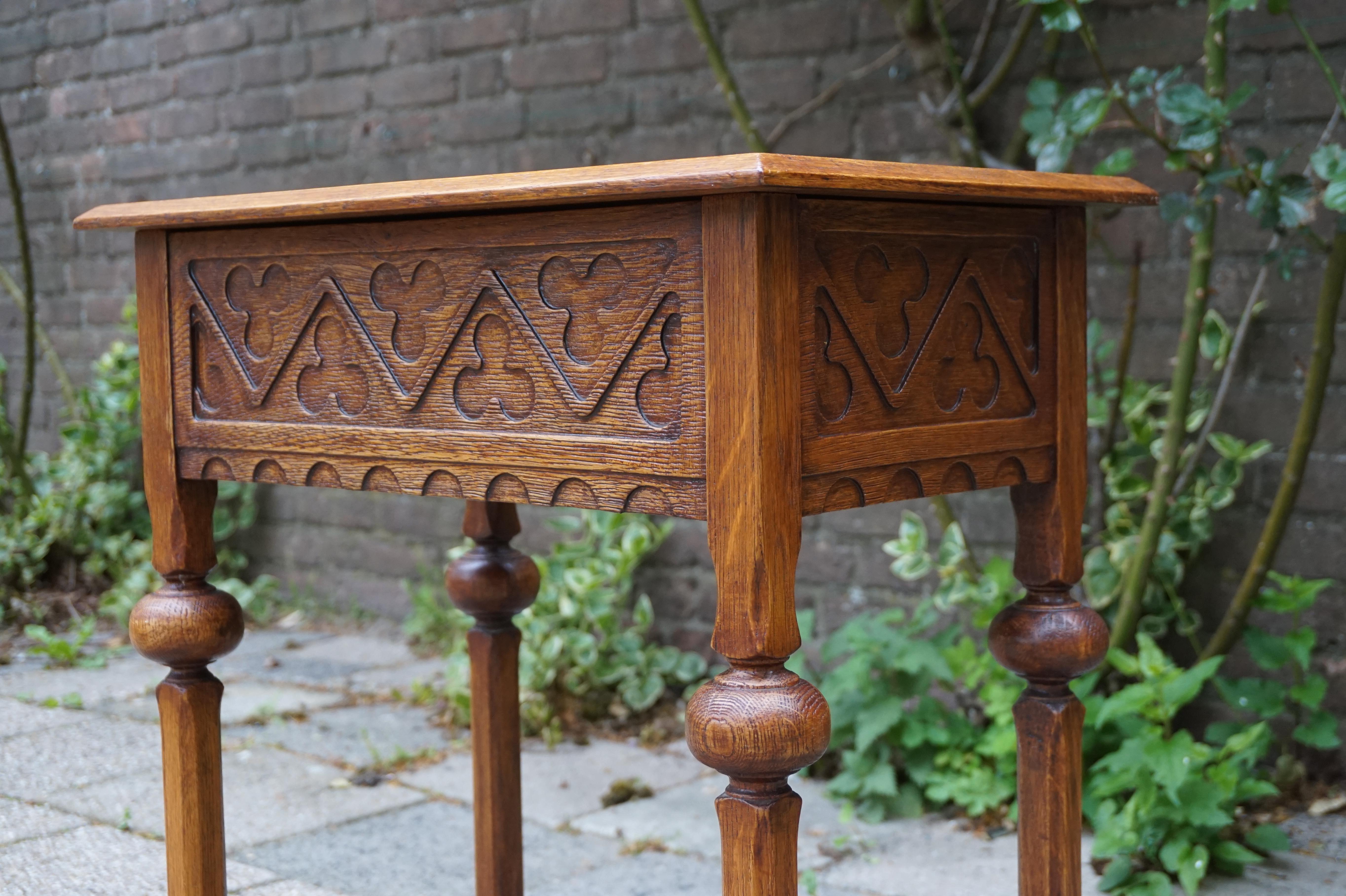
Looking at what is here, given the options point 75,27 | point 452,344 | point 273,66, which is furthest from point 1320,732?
point 75,27

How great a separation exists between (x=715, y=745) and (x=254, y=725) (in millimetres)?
2033

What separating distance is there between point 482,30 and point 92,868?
2190mm

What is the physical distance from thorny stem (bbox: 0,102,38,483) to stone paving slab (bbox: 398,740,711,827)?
2080mm

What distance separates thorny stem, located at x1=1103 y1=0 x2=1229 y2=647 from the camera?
204cm

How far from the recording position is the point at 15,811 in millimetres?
2330

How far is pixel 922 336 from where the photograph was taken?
51.4 inches

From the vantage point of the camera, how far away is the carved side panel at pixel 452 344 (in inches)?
46.4

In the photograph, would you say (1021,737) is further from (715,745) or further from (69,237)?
(69,237)

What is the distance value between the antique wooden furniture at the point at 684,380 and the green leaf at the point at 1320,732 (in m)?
0.79

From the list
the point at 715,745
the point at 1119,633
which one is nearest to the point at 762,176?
the point at 715,745

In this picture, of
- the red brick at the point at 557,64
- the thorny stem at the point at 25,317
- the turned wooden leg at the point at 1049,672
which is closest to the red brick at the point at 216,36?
the thorny stem at the point at 25,317

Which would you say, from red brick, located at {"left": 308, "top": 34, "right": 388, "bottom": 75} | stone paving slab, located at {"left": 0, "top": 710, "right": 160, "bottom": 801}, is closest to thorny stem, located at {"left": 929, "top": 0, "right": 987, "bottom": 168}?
red brick, located at {"left": 308, "top": 34, "right": 388, "bottom": 75}

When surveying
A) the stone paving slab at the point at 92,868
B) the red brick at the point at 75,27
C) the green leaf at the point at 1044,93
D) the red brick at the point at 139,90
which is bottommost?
the stone paving slab at the point at 92,868

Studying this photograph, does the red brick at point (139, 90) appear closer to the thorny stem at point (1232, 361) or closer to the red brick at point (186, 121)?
the red brick at point (186, 121)
